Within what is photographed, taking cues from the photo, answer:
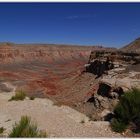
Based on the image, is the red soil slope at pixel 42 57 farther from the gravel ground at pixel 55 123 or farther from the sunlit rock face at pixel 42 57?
the gravel ground at pixel 55 123

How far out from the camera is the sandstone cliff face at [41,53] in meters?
97.2

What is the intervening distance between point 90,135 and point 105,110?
4959 mm

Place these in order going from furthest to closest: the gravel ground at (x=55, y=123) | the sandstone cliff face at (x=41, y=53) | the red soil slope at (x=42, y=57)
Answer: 1. the sandstone cliff face at (x=41, y=53)
2. the red soil slope at (x=42, y=57)
3. the gravel ground at (x=55, y=123)

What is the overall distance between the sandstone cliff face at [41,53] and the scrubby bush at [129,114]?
273ft

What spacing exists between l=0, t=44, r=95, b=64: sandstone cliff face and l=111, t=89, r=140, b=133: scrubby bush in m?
83.2

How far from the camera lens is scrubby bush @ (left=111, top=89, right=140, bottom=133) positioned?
37.0 feet

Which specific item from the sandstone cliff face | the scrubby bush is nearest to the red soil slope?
the sandstone cliff face

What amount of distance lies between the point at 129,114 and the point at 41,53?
10185 cm

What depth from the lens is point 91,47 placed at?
5704 inches

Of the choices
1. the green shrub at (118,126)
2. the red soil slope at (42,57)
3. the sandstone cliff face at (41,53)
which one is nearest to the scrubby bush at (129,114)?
the green shrub at (118,126)

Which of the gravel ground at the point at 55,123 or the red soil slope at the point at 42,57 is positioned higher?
the gravel ground at the point at 55,123

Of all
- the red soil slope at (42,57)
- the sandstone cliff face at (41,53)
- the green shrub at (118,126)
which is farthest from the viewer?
the sandstone cliff face at (41,53)

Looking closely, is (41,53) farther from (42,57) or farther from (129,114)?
(129,114)

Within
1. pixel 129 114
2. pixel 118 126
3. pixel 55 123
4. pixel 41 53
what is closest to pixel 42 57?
pixel 41 53
